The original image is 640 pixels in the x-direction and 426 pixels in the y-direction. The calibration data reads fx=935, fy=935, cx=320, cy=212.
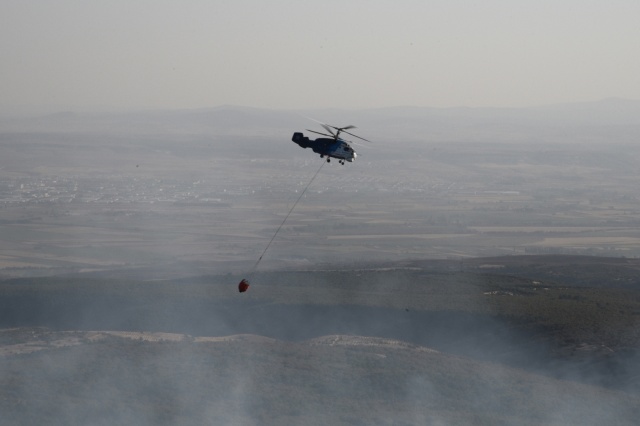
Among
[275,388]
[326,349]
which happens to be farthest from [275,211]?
[275,388]

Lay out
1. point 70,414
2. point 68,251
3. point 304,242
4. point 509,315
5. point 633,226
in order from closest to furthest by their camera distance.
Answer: point 70,414
point 509,315
point 68,251
point 304,242
point 633,226

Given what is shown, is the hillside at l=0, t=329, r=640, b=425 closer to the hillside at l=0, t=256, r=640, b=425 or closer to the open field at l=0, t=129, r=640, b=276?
the hillside at l=0, t=256, r=640, b=425

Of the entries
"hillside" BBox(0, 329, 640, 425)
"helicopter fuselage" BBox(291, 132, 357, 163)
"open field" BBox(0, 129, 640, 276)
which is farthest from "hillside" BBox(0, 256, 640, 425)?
"open field" BBox(0, 129, 640, 276)

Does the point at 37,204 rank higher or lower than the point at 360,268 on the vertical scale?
lower

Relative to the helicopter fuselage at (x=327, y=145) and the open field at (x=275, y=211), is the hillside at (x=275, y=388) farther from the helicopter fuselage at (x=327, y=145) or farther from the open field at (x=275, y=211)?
the open field at (x=275, y=211)

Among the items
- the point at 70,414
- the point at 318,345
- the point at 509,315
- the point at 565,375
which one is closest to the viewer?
the point at 70,414

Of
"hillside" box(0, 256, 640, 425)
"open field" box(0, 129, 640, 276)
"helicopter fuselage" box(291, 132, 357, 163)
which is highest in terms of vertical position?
"helicopter fuselage" box(291, 132, 357, 163)

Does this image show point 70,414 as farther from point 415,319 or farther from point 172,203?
point 172,203

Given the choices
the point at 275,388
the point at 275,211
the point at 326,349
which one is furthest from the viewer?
the point at 275,211

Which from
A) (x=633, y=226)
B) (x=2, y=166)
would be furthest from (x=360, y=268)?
(x=2, y=166)

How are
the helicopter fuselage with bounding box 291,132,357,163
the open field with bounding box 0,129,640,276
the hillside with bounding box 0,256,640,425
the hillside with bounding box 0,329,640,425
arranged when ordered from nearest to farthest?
the hillside with bounding box 0,329,640,425 < the hillside with bounding box 0,256,640,425 < the helicopter fuselage with bounding box 291,132,357,163 < the open field with bounding box 0,129,640,276

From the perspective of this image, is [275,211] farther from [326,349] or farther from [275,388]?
[275,388]
